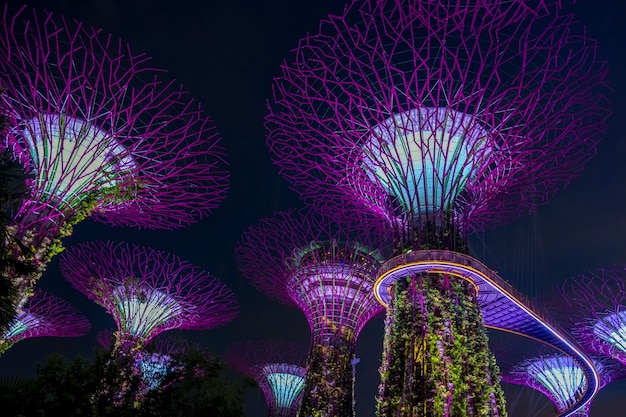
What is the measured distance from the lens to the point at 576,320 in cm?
3512

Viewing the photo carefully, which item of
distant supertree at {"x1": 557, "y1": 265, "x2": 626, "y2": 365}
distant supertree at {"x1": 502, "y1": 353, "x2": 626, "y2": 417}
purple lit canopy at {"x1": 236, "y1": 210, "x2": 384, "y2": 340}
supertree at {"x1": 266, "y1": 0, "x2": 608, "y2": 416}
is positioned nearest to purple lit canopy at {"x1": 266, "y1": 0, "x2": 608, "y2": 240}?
supertree at {"x1": 266, "y1": 0, "x2": 608, "y2": 416}

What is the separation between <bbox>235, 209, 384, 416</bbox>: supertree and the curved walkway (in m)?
7.57

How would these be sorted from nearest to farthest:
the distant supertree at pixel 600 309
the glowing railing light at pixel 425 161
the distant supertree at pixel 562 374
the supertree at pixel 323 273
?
the glowing railing light at pixel 425 161, the supertree at pixel 323 273, the distant supertree at pixel 600 309, the distant supertree at pixel 562 374

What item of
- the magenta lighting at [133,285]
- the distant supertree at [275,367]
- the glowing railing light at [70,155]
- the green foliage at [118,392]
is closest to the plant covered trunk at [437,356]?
the green foliage at [118,392]

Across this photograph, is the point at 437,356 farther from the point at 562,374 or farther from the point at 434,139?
the point at 562,374

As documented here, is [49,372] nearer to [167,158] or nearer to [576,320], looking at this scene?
[167,158]

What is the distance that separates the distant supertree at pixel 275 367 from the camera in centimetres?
4722

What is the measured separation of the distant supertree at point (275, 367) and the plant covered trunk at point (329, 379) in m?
18.3

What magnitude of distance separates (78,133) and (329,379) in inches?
718

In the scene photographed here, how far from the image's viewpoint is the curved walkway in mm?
19125

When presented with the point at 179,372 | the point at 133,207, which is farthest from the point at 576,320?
the point at 179,372

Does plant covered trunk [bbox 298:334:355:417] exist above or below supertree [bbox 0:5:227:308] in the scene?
below

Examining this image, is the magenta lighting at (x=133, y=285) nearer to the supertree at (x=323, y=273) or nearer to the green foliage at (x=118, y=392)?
the supertree at (x=323, y=273)

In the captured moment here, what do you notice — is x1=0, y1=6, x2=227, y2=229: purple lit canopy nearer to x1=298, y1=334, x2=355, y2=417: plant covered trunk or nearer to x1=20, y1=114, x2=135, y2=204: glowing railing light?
x1=20, y1=114, x2=135, y2=204: glowing railing light
